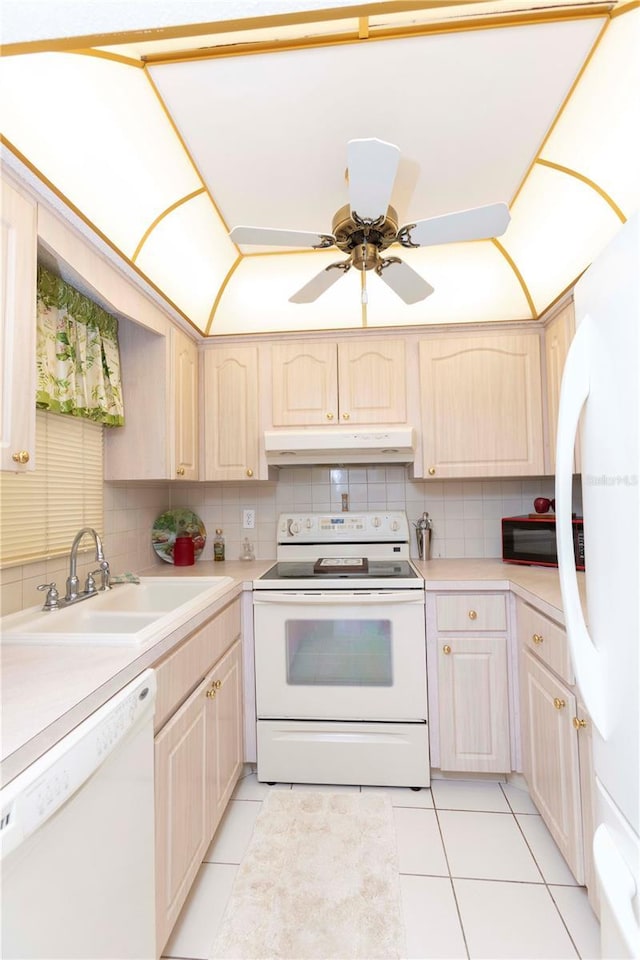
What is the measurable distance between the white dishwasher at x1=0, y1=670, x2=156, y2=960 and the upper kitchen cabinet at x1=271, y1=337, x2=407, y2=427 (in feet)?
5.47

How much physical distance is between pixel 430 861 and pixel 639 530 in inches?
65.9

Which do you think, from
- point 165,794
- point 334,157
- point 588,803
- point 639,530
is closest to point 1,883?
point 165,794

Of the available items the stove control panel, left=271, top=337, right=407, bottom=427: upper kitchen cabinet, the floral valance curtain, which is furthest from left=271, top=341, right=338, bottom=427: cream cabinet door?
the floral valance curtain

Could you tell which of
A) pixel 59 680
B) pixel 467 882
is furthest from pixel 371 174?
pixel 467 882

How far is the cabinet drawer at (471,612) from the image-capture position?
2111 millimetres

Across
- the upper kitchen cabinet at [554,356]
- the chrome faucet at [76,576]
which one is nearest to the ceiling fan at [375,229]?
Result: the upper kitchen cabinet at [554,356]

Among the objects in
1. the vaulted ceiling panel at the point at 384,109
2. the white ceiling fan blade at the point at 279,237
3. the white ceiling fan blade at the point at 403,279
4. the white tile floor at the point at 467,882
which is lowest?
the white tile floor at the point at 467,882

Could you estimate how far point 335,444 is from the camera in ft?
7.79

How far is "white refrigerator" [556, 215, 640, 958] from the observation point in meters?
0.62

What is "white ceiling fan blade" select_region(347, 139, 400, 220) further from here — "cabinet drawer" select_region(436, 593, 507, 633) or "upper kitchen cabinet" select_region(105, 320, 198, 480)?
"cabinet drawer" select_region(436, 593, 507, 633)

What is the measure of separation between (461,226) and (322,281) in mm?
547

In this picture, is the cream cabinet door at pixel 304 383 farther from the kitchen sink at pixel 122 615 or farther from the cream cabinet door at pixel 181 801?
the cream cabinet door at pixel 181 801

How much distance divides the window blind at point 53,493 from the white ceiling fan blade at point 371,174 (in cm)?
137

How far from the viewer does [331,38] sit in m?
1.30
